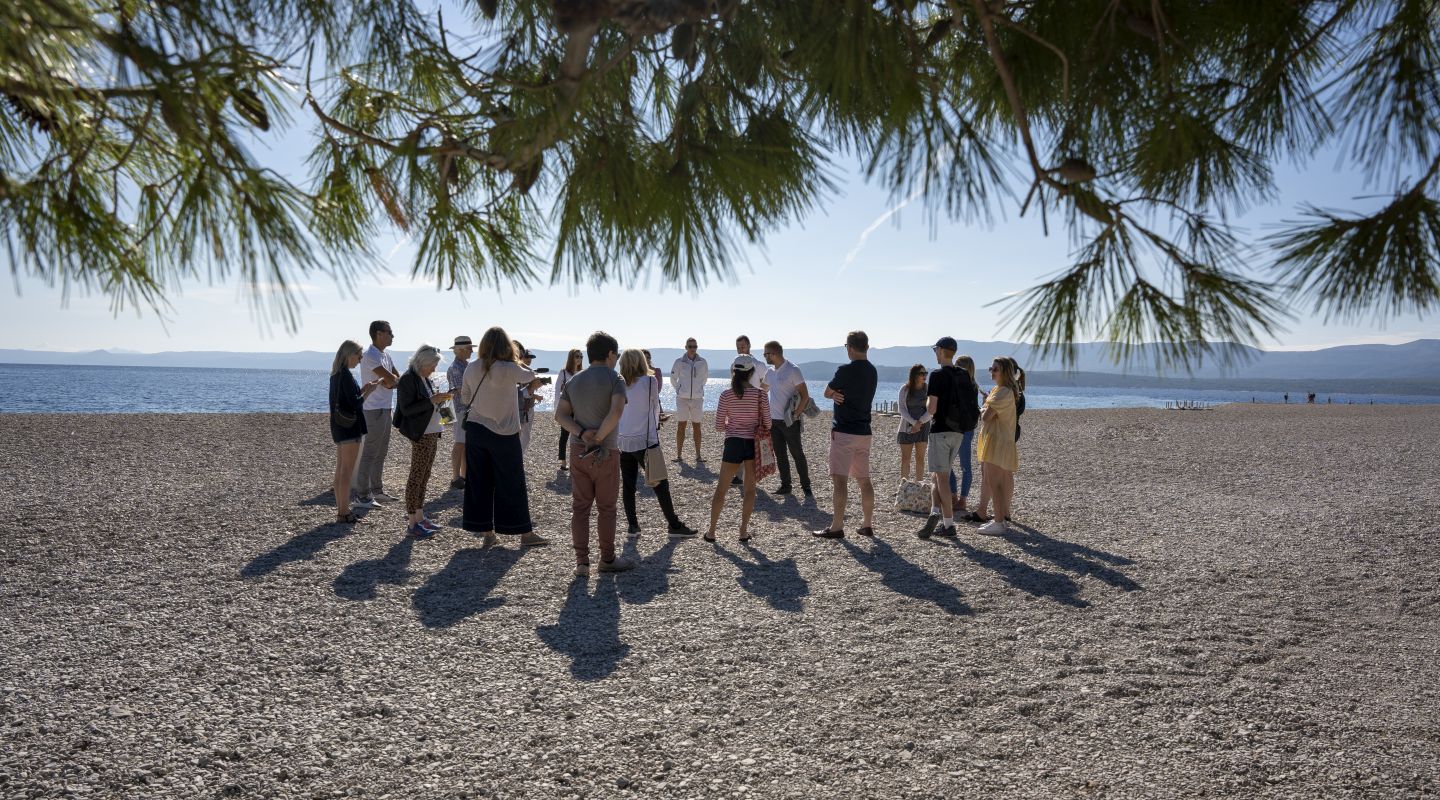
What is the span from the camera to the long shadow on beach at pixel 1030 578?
228 inches

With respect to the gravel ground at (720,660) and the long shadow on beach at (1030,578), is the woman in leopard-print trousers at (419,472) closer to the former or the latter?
the gravel ground at (720,660)

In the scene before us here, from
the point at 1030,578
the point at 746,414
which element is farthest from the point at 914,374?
the point at 1030,578

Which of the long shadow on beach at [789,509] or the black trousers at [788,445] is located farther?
the black trousers at [788,445]

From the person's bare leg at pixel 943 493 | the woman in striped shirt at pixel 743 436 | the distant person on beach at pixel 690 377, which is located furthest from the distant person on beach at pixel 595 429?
the distant person on beach at pixel 690 377

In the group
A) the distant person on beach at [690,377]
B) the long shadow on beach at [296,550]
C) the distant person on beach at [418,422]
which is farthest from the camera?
the distant person on beach at [690,377]

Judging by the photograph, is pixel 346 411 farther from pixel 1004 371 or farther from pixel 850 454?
pixel 1004 371

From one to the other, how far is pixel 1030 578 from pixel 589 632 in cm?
349

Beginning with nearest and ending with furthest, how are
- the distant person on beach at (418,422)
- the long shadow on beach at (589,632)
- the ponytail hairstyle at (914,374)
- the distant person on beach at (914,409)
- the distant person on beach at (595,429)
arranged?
the long shadow on beach at (589,632) < the distant person on beach at (595,429) < the distant person on beach at (418,422) < the ponytail hairstyle at (914,374) < the distant person on beach at (914,409)

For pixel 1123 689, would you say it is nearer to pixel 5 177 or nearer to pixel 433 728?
pixel 433 728

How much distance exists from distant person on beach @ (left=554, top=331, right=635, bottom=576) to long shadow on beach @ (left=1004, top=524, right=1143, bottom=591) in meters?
3.79

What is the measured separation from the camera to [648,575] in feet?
21.0

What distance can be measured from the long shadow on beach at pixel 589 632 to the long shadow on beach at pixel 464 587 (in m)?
0.57

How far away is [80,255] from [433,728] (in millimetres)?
2738

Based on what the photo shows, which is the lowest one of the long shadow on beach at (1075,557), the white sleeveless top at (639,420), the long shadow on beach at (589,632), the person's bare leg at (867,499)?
the long shadow on beach at (1075,557)
